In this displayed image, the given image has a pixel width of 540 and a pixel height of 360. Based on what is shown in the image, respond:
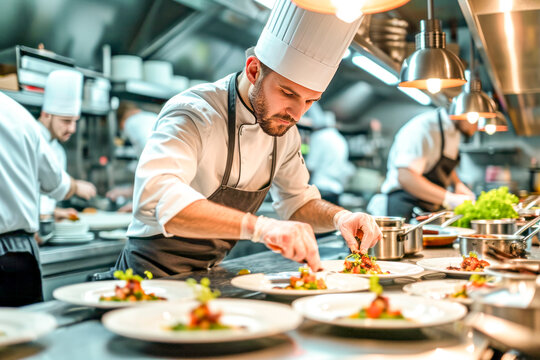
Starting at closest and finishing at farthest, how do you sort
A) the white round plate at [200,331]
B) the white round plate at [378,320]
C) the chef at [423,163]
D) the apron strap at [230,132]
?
the white round plate at [200,331]
the white round plate at [378,320]
the apron strap at [230,132]
the chef at [423,163]

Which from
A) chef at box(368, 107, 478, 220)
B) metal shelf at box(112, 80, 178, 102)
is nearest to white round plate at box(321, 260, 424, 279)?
chef at box(368, 107, 478, 220)

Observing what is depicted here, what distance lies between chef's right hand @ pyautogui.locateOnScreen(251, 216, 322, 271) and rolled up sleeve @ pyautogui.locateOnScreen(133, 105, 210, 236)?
253 mm

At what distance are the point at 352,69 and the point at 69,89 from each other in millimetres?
5723

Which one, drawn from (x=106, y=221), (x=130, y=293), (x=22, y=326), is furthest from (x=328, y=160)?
(x=22, y=326)

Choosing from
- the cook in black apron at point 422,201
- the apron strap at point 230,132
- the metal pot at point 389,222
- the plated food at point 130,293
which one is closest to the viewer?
the plated food at point 130,293

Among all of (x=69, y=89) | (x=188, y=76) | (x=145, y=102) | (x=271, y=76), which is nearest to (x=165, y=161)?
(x=271, y=76)

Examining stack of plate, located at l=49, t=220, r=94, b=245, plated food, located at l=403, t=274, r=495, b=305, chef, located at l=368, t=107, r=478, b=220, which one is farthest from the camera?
chef, located at l=368, t=107, r=478, b=220

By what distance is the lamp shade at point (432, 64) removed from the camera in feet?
7.89

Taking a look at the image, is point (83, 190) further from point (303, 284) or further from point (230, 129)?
point (303, 284)

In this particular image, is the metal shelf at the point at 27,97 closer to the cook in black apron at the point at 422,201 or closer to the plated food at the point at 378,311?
the cook in black apron at the point at 422,201

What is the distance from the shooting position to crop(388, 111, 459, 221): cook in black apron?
4422 millimetres

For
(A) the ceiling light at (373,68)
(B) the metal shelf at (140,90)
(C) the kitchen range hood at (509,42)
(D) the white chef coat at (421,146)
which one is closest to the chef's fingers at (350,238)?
(C) the kitchen range hood at (509,42)

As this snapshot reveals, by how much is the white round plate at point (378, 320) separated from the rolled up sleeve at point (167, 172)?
0.50 m

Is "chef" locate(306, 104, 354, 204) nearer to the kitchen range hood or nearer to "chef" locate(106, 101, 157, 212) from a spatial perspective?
the kitchen range hood
